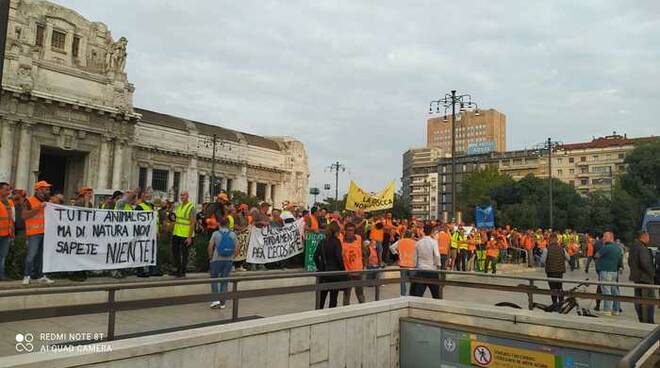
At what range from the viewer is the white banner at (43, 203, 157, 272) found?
29.1ft

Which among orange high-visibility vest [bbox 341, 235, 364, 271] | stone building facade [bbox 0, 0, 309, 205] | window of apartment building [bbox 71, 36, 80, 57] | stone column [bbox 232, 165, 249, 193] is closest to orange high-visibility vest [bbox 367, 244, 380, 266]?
orange high-visibility vest [bbox 341, 235, 364, 271]

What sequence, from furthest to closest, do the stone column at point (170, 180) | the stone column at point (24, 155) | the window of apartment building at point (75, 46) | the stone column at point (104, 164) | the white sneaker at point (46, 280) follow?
1. the stone column at point (170, 180)
2. the stone column at point (104, 164)
3. the window of apartment building at point (75, 46)
4. the stone column at point (24, 155)
5. the white sneaker at point (46, 280)

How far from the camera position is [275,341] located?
20.8 ft

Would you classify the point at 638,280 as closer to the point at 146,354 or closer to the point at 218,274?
→ the point at 218,274

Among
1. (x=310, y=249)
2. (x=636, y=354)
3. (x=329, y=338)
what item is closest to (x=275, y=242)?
(x=310, y=249)

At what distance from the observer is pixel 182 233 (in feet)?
35.6

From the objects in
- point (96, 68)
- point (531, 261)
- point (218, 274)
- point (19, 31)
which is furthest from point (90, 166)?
point (218, 274)

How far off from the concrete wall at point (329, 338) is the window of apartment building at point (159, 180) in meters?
61.9

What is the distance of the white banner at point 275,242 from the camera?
1283 cm

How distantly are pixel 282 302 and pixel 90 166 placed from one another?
155 ft

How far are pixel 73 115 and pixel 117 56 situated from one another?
7.95m

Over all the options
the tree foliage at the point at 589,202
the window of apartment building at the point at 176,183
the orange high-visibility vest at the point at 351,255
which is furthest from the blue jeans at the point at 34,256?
the window of apartment building at the point at 176,183

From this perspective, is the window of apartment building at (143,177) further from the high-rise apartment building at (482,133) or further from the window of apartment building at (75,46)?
the high-rise apartment building at (482,133)

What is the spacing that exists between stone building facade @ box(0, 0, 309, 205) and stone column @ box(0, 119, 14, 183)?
84mm
